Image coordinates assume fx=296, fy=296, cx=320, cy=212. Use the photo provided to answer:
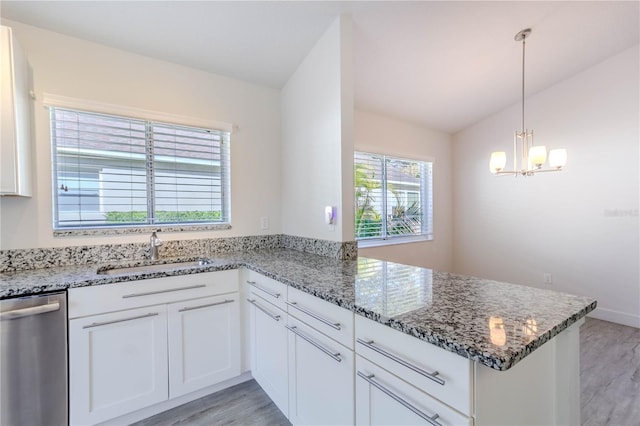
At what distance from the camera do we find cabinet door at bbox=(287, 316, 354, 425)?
1.28m

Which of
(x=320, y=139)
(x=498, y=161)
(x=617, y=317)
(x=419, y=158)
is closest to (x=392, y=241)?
(x=419, y=158)

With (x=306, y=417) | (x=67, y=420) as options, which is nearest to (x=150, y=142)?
(x=67, y=420)

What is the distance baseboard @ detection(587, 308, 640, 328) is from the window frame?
429 centimetres

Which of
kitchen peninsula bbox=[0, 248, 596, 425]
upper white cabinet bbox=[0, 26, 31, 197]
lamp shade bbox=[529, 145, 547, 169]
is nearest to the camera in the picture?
kitchen peninsula bbox=[0, 248, 596, 425]

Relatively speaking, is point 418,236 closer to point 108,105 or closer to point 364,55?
point 364,55

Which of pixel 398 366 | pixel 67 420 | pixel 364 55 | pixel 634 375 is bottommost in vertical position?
pixel 634 375

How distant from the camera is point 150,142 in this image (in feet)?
7.65

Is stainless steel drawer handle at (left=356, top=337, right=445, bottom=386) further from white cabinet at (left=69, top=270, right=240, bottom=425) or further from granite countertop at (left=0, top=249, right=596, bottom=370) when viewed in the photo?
white cabinet at (left=69, top=270, right=240, bottom=425)

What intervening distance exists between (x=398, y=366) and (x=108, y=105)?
248 cm

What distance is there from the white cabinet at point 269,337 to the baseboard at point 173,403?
0.13m

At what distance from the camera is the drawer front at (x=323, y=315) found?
4.14 ft

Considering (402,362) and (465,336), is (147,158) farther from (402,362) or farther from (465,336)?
(465,336)

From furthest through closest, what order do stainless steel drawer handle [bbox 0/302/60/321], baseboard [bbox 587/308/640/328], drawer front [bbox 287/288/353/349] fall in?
baseboard [bbox 587/308/640/328], stainless steel drawer handle [bbox 0/302/60/321], drawer front [bbox 287/288/353/349]

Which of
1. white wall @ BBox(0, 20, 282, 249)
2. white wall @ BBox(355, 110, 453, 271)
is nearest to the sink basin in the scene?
white wall @ BBox(0, 20, 282, 249)
